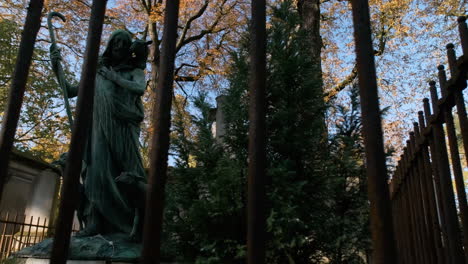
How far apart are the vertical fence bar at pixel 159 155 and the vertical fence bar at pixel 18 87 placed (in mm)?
924

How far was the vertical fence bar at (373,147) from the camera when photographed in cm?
147

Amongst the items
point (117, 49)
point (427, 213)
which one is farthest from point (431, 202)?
point (117, 49)

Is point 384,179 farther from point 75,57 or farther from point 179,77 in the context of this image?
point 75,57

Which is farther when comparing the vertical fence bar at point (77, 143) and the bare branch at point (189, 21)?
the bare branch at point (189, 21)

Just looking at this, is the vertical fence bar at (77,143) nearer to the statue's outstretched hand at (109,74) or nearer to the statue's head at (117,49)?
the statue's outstretched hand at (109,74)

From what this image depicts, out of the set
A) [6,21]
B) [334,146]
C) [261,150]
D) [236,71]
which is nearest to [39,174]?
[6,21]

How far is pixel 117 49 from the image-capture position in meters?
4.53

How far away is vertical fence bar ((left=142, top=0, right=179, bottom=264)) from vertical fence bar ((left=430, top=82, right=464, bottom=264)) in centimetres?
164

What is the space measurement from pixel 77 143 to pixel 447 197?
6.94 feet

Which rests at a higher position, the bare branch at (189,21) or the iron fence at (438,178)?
the bare branch at (189,21)

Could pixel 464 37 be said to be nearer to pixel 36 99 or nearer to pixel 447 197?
pixel 447 197

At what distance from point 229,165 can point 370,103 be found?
2099mm

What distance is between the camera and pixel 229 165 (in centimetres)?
357

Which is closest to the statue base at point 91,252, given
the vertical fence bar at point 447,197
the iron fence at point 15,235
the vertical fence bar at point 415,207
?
the iron fence at point 15,235
